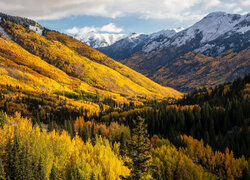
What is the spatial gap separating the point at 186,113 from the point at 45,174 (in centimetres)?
11500

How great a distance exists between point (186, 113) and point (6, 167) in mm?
125084

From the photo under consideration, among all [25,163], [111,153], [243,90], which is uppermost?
[243,90]

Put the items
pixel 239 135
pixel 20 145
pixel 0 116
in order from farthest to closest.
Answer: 1. pixel 0 116
2. pixel 239 135
3. pixel 20 145

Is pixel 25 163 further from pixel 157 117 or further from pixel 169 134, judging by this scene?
pixel 157 117

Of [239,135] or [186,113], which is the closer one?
[239,135]

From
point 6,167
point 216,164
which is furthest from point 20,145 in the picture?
point 216,164

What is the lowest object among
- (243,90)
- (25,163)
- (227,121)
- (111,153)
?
(111,153)

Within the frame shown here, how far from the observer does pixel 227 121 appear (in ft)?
438

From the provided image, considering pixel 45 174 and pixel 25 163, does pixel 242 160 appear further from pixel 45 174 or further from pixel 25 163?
pixel 25 163

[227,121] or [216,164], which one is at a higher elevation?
[227,121]

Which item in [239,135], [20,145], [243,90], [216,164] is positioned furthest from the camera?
[243,90]

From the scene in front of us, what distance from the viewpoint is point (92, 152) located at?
366 ft

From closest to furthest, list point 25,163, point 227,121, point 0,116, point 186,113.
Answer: point 25,163 < point 227,121 < point 0,116 < point 186,113

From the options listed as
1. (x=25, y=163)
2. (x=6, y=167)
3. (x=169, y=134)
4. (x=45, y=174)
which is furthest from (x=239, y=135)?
(x=6, y=167)
